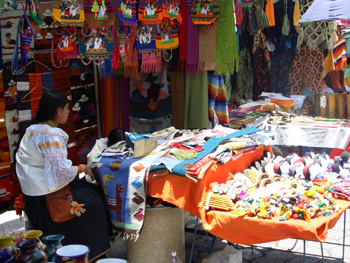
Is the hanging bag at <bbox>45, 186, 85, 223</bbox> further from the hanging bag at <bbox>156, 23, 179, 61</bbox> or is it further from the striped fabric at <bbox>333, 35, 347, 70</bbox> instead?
the striped fabric at <bbox>333, 35, 347, 70</bbox>

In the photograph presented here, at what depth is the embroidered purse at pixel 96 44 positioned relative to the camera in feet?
14.8

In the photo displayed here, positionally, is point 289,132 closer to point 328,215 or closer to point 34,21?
point 328,215

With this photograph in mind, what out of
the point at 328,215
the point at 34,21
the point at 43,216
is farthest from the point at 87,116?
the point at 328,215

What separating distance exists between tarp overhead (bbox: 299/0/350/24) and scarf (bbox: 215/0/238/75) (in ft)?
5.20

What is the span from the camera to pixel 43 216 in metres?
3.29

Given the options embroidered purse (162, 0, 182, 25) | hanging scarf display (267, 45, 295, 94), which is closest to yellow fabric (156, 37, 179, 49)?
embroidered purse (162, 0, 182, 25)

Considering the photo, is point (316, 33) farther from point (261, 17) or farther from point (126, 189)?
point (126, 189)

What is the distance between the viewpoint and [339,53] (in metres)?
7.91

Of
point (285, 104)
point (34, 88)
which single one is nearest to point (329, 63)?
point (285, 104)

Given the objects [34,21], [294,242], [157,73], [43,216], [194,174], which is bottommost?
[294,242]

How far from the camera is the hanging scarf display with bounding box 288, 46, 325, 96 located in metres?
9.32

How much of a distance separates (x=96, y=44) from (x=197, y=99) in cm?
143

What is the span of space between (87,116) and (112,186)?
2107 millimetres

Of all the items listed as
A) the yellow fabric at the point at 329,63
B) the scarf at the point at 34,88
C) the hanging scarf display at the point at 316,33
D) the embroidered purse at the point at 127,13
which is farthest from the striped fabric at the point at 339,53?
the scarf at the point at 34,88
